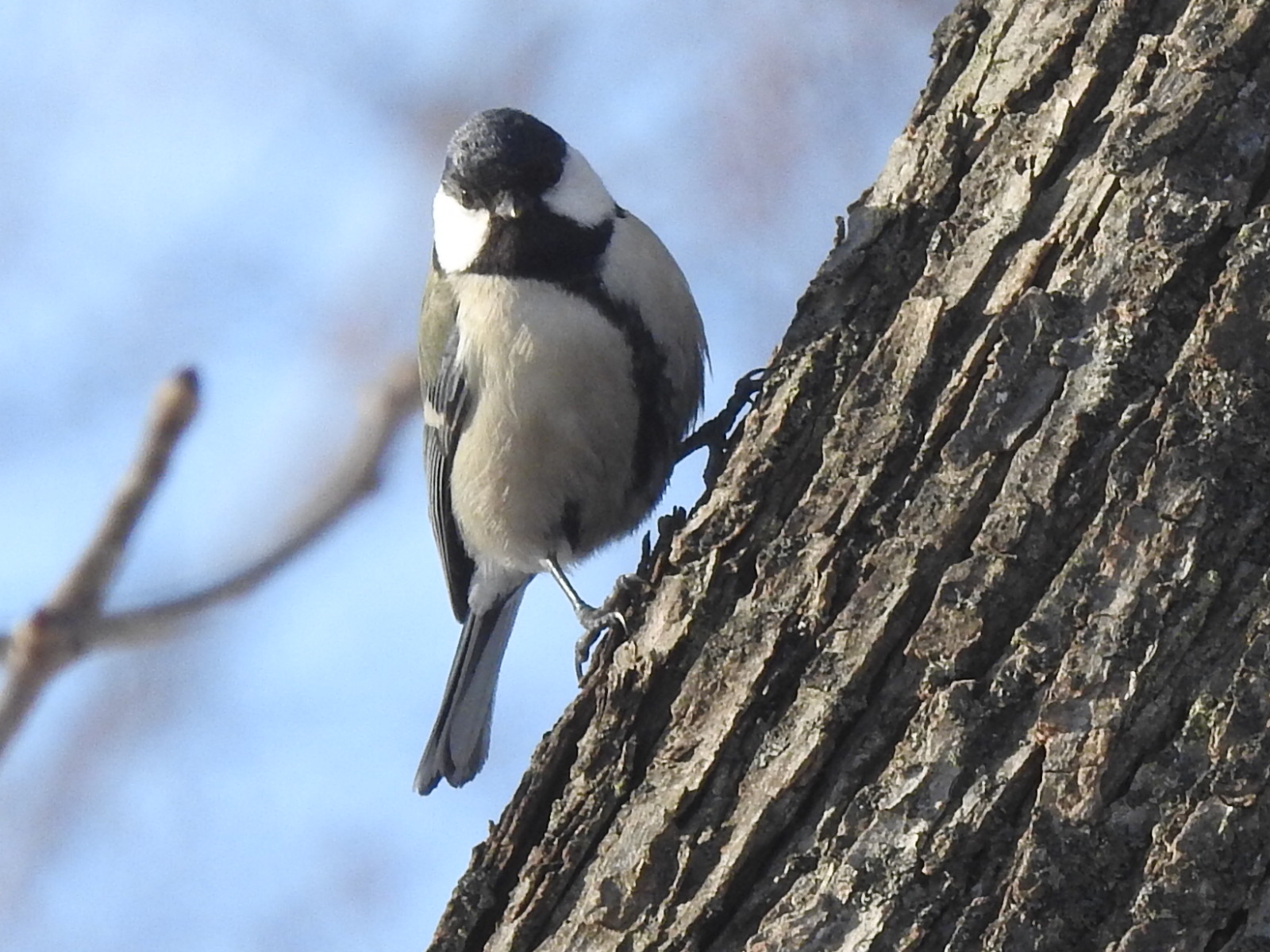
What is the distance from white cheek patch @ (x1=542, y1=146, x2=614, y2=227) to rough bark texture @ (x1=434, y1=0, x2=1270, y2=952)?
1343mm

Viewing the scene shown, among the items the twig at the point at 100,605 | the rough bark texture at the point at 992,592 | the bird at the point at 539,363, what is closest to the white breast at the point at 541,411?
the bird at the point at 539,363

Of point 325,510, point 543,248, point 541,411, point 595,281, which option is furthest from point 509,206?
point 325,510

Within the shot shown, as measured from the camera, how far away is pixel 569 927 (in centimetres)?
191

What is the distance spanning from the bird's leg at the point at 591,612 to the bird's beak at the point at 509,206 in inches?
29.0

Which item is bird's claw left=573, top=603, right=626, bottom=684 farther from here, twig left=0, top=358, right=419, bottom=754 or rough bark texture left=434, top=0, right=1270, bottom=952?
twig left=0, top=358, right=419, bottom=754

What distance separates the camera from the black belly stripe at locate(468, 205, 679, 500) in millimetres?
3135

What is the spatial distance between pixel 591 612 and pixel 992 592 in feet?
4.07

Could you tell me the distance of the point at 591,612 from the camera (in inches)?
114

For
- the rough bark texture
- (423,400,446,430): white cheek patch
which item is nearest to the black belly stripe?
(423,400,446,430): white cheek patch

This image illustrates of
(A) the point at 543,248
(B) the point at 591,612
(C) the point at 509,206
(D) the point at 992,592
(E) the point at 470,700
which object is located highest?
(C) the point at 509,206

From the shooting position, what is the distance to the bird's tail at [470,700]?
3.43 metres

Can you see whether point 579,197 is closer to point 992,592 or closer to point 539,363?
point 539,363

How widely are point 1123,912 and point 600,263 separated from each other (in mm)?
1840

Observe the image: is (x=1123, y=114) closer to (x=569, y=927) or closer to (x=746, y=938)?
(x=746, y=938)
